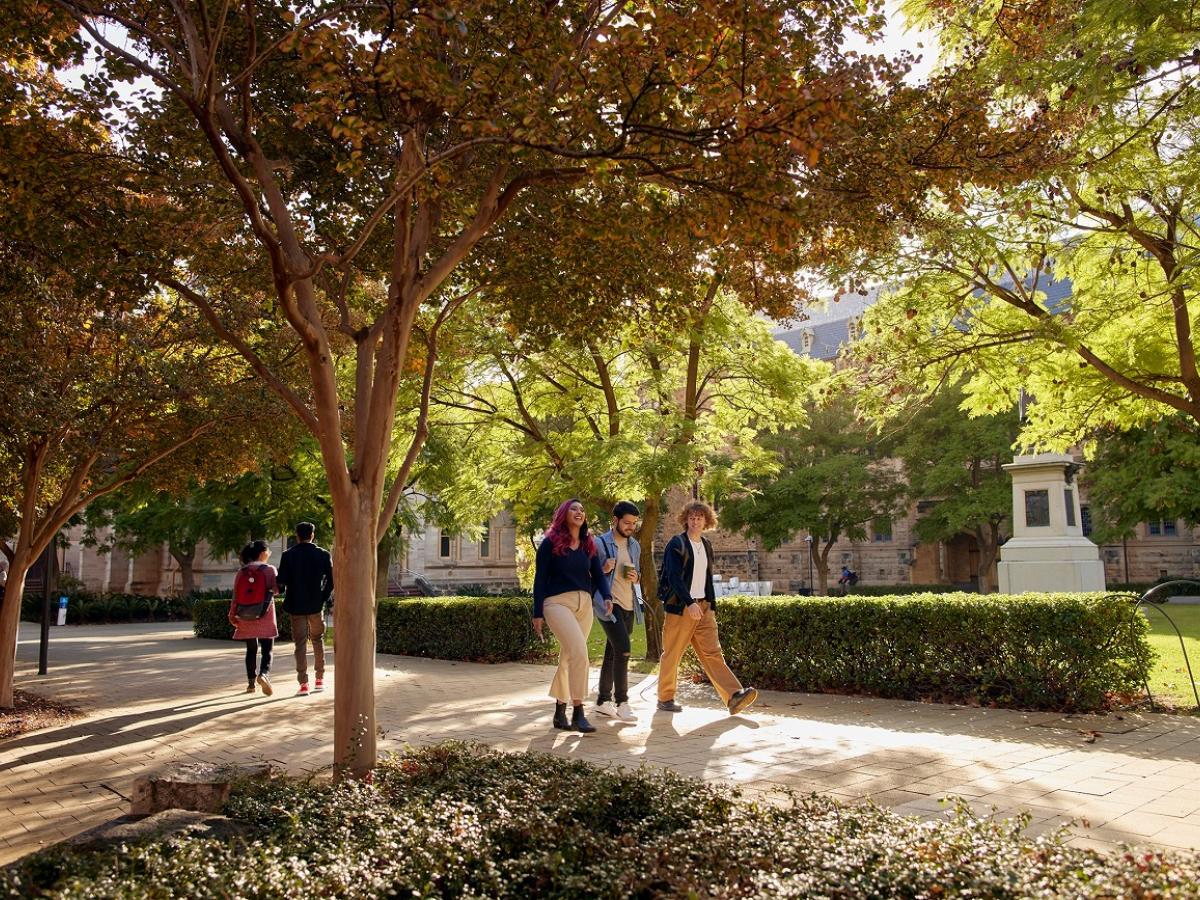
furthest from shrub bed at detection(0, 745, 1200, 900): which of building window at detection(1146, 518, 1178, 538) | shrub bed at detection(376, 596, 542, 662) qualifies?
building window at detection(1146, 518, 1178, 538)

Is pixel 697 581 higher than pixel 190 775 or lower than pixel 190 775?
higher

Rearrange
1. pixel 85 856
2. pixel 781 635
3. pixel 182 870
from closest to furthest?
pixel 182 870
pixel 85 856
pixel 781 635

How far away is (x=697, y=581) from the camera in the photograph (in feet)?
28.1

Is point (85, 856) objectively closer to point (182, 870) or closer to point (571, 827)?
point (182, 870)

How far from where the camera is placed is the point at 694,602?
→ 334 inches

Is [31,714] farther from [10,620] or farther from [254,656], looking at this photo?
[254,656]

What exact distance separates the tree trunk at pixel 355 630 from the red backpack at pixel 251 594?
18.2 ft

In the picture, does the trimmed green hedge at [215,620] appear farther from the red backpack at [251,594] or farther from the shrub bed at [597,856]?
the shrub bed at [597,856]

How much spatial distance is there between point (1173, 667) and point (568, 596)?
828 centimetres

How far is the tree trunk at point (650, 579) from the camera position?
1485 centimetres

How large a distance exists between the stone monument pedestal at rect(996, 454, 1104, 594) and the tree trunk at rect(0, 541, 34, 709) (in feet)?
51.8

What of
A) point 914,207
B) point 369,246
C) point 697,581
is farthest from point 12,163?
point 697,581

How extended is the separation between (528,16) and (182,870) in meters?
4.46

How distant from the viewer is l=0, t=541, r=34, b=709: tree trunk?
9719 mm
